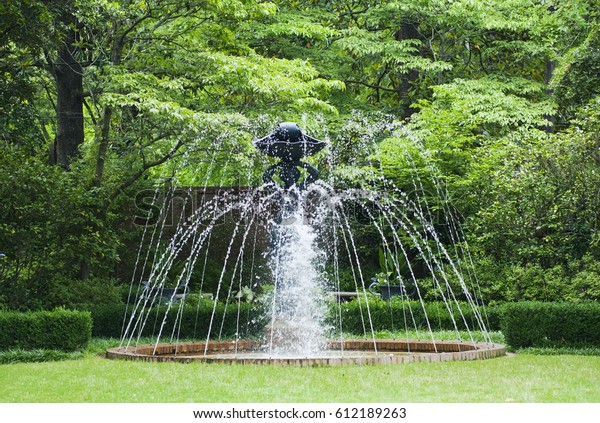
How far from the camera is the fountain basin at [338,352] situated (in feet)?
33.0

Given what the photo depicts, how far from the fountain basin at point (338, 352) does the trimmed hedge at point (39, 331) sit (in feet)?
2.39

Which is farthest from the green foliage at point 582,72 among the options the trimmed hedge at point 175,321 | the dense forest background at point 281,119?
the trimmed hedge at point 175,321

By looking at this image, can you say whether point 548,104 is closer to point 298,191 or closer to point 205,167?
point 205,167

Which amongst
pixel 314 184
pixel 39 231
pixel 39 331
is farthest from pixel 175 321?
pixel 314 184

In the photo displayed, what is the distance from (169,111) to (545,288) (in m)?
8.06

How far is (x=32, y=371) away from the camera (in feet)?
32.6

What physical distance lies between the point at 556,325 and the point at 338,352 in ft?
10.8

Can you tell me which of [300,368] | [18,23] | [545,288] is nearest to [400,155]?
[545,288]

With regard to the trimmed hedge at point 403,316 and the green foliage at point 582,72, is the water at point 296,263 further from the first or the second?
the green foliage at point 582,72

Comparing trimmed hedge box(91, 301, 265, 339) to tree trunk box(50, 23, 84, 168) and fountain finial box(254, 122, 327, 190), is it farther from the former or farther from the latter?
tree trunk box(50, 23, 84, 168)

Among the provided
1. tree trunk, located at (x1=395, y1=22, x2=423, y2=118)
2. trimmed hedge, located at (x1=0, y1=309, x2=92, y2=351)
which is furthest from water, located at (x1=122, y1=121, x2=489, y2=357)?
tree trunk, located at (x1=395, y1=22, x2=423, y2=118)

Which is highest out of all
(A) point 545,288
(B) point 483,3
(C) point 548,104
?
(B) point 483,3

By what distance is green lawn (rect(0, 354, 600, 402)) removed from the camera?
24.7 feet

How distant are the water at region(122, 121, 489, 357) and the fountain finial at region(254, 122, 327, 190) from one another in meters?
0.28
